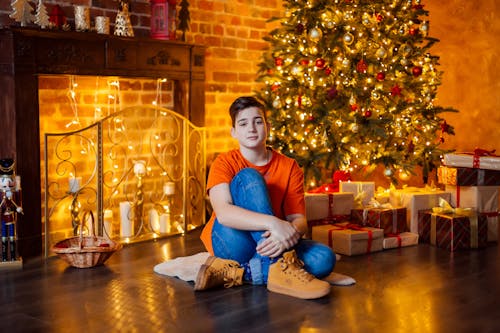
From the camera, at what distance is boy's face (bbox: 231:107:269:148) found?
10.7 ft

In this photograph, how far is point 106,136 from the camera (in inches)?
179


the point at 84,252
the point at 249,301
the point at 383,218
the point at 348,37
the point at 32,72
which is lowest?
the point at 249,301

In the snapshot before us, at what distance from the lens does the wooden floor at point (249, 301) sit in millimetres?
2691

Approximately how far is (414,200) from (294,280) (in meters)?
1.60

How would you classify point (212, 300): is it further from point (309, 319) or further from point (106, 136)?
point (106, 136)

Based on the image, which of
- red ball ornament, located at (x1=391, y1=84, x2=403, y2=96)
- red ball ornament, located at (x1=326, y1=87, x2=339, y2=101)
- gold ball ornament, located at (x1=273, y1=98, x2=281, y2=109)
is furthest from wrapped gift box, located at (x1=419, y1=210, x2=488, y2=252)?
gold ball ornament, located at (x1=273, y1=98, x2=281, y2=109)

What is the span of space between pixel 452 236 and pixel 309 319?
1664 millimetres

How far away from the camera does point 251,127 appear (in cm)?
327

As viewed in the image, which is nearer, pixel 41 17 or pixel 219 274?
pixel 219 274

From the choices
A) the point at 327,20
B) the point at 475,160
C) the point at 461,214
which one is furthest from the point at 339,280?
the point at 327,20

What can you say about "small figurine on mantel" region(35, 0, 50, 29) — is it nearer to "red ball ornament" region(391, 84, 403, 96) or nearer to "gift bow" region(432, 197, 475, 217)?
"red ball ornament" region(391, 84, 403, 96)

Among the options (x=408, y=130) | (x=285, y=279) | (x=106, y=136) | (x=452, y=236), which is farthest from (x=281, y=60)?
(x=285, y=279)

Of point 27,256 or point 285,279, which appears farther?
point 27,256

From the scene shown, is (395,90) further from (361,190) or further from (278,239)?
(278,239)
